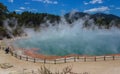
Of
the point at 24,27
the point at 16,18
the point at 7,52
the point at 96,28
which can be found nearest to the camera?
the point at 7,52

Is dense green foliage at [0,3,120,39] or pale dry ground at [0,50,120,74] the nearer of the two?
pale dry ground at [0,50,120,74]

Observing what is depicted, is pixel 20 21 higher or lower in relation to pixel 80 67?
higher

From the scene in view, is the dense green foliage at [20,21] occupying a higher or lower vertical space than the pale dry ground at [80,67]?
higher

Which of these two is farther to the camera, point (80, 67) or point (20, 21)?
point (20, 21)

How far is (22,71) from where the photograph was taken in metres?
28.0

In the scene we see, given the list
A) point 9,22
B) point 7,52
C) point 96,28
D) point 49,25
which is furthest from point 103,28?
point 7,52

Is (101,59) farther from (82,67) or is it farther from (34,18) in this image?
(34,18)

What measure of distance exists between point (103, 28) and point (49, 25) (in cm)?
3064

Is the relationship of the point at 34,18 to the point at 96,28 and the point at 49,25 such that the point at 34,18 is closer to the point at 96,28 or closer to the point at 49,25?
the point at 49,25

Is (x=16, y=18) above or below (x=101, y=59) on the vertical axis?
above

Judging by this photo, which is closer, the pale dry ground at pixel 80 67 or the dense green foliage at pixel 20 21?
the pale dry ground at pixel 80 67

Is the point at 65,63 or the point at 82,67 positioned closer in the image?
the point at 82,67

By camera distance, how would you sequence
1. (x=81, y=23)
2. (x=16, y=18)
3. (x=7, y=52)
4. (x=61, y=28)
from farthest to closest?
(x=81, y=23) < (x=61, y=28) < (x=16, y=18) < (x=7, y=52)

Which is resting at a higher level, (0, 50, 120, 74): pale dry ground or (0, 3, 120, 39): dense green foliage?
(0, 3, 120, 39): dense green foliage
